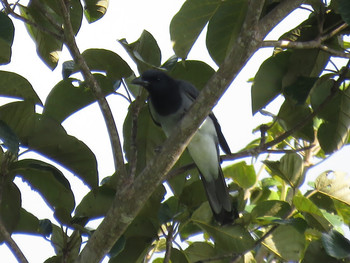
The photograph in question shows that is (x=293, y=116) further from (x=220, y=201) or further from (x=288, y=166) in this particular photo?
(x=220, y=201)

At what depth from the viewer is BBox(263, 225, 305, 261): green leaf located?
368 centimetres

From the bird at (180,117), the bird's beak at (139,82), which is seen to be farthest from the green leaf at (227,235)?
the bird's beak at (139,82)

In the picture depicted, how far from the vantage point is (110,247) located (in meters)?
3.18

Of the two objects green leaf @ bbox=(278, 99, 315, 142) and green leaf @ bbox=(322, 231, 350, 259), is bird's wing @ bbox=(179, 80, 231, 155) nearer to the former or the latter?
green leaf @ bbox=(278, 99, 315, 142)

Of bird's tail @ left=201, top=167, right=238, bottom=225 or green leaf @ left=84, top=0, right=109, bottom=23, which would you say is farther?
green leaf @ left=84, top=0, right=109, bottom=23

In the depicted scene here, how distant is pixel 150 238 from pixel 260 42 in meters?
1.25

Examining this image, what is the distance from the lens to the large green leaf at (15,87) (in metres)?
3.48

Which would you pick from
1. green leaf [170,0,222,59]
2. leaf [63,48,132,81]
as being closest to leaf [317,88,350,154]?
green leaf [170,0,222,59]

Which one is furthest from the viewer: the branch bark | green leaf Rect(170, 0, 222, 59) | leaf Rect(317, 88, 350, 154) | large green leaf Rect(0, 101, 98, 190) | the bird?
the bird

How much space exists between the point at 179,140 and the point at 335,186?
49.4 inches

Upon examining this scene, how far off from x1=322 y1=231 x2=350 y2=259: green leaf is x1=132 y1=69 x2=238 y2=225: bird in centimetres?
78

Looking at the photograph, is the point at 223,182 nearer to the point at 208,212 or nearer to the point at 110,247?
the point at 208,212

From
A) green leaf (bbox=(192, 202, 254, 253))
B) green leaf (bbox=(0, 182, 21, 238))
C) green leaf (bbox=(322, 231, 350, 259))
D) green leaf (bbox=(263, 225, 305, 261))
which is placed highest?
green leaf (bbox=(0, 182, 21, 238))

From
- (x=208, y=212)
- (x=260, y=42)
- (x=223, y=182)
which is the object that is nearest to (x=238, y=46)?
(x=260, y=42)
